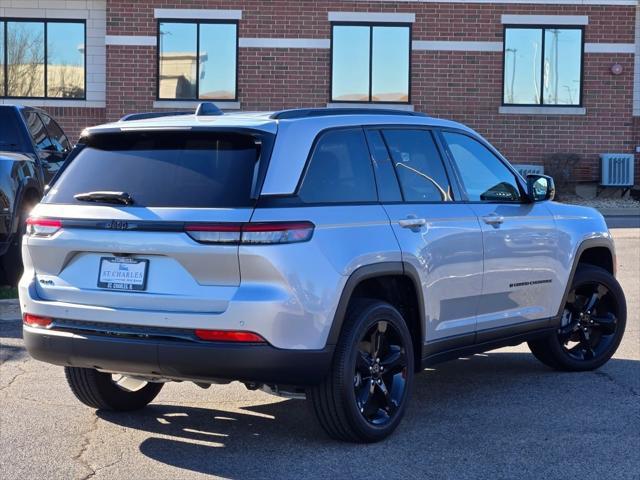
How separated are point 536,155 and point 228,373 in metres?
19.6

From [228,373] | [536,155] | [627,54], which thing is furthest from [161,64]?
[228,373]

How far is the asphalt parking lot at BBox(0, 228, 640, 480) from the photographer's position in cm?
558

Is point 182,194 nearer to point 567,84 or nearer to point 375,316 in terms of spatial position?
point 375,316

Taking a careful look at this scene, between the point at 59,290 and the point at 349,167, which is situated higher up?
the point at 349,167

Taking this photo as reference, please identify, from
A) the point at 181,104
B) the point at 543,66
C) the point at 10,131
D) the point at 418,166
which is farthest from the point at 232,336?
the point at 543,66

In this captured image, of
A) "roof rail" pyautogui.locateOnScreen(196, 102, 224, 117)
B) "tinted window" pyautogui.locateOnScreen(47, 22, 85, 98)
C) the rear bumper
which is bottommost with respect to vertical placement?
the rear bumper

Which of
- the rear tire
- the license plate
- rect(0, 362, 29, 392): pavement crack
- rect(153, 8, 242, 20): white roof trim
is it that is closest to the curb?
rect(153, 8, 242, 20): white roof trim

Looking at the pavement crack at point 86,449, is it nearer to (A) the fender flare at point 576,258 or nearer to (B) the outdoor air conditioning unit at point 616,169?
(A) the fender flare at point 576,258

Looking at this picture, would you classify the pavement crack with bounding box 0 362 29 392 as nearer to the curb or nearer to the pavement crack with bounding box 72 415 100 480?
the pavement crack with bounding box 72 415 100 480

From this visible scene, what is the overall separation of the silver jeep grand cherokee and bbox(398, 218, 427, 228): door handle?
1 centimetres

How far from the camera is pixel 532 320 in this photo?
7.43 metres

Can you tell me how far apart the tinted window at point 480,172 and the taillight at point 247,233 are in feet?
6.10

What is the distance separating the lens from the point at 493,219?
700cm

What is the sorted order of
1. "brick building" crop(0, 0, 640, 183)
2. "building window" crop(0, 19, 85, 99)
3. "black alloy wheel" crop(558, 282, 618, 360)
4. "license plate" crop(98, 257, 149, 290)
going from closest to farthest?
"license plate" crop(98, 257, 149, 290), "black alloy wheel" crop(558, 282, 618, 360), "brick building" crop(0, 0, 640, 183), "building window" crop(0, 19, 85, 99)
